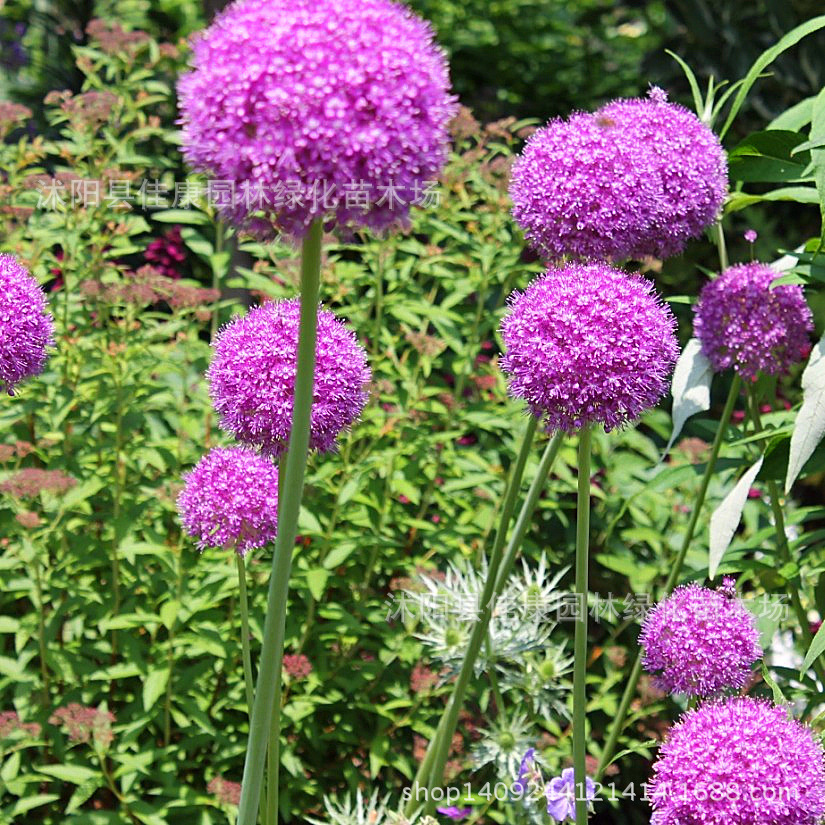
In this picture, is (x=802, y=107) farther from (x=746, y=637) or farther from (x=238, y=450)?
(x=238, y=450)

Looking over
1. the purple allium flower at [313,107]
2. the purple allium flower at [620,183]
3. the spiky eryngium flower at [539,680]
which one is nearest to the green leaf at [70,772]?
the spiky eryngium flower at [539,680]

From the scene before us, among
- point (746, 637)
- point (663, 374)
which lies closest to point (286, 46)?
point (663, 374)

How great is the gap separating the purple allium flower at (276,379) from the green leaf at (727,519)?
89cm

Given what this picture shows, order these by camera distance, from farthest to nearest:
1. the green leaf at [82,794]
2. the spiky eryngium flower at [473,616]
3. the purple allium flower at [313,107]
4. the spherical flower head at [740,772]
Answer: the green leaf at [82,794]
the spiky eryngium flower at [473,616]
the spherical flower head at [740,772]
the purple allium flower at [313,107]

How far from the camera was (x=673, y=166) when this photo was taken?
214cm

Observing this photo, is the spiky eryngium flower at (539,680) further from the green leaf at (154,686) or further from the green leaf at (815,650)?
the green leaf at (154,686)

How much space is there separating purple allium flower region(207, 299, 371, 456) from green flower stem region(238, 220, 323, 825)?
36 centimetres

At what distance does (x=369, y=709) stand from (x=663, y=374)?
1.60 metres

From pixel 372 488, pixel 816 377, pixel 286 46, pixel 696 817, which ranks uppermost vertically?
pixel 286 46

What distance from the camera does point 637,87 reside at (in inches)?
270

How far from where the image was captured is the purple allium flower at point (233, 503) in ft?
6.34

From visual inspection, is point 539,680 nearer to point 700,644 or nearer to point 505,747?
point 505,747

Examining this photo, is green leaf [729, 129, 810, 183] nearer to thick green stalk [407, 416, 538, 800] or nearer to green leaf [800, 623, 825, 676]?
thick green stalk [407, 416, 538, 800]

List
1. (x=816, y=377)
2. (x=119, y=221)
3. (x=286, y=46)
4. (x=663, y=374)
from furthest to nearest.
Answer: (x=119, y=221), (x=816, y=377), (x=663, y=374), (x=286, y=46)
